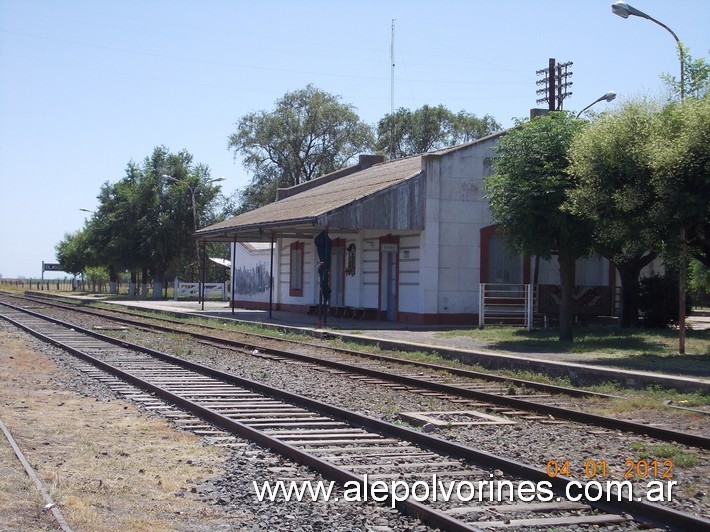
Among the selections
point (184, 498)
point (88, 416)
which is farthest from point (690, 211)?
point (184, 498)

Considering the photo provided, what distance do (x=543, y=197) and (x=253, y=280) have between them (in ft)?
75.4

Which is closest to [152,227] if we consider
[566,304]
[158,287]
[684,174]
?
[158,287]

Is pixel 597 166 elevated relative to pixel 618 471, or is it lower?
elevated

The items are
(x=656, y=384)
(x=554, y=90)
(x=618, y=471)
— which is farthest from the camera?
(x=554, y=90)

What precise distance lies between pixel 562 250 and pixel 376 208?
278 inches

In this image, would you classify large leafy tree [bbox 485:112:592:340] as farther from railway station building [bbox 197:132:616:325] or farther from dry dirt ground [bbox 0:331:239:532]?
dry dirt ground [bbox 0:331:239:532]

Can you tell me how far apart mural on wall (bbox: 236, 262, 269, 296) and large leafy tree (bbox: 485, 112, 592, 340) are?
64.6 ft

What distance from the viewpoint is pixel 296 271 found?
A: 36.7 meters

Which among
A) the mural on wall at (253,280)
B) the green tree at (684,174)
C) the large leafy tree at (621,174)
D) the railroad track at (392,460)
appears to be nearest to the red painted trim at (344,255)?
the mural on wall at (253,280)

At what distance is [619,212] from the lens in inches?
706

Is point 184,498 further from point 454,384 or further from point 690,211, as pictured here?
point 690,211

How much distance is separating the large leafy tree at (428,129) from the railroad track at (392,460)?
61.2 metres
